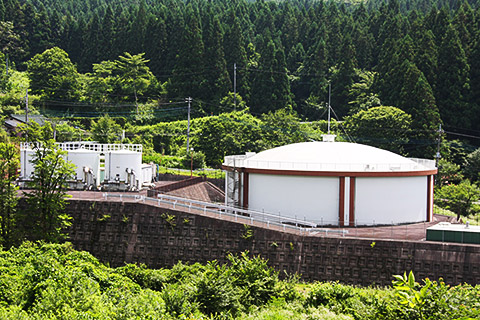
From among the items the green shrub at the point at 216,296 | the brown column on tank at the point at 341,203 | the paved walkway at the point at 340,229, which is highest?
the brown column on tank at the point at 341,203

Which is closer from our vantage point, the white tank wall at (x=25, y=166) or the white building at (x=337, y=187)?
the white building at (x=337, y=187)

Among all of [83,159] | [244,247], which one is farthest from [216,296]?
[83,159]

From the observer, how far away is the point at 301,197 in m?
30.4

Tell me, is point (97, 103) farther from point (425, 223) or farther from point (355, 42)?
point (425, 223)

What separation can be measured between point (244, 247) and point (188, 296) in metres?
9.25

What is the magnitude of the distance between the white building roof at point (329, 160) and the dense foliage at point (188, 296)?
898 cm

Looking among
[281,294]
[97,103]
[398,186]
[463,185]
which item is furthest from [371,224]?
[97,103]

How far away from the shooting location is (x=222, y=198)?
135 feet

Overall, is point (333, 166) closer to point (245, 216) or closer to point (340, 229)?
point (340, 229)

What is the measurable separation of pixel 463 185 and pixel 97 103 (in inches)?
1946

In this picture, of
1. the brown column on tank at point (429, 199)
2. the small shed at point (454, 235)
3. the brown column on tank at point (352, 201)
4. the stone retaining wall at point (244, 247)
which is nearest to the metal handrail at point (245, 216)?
the stone retaining wall at point (244, 247)

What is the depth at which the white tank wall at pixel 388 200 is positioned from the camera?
29938 millimetres

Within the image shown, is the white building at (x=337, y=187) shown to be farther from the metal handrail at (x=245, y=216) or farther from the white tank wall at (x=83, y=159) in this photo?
the white tank wall at (x=83, y=159)

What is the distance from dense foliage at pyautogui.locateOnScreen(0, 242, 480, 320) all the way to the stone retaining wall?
2.41 meters
